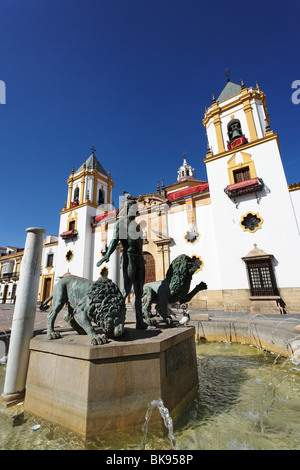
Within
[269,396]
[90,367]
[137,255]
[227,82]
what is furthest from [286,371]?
[227,82]

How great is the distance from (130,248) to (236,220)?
11.0 metres

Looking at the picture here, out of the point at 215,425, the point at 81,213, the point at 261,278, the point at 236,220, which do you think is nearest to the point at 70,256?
the point at 81,213

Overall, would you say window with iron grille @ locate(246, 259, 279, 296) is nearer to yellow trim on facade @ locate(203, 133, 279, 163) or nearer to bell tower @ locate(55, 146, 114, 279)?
yellow trim on facade @ locate(203, 133, 279, 163)

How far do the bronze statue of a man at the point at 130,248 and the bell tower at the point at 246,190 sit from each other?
9.91 m

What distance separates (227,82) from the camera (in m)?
17.9

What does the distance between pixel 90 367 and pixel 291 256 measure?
466 inches

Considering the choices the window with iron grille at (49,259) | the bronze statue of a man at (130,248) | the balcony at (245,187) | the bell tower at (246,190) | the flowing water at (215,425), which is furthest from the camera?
the window with iron grille at (49,259)

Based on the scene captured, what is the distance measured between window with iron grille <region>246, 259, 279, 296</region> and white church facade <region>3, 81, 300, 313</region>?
1.9 inches

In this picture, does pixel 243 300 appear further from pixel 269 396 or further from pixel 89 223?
pixel 89 223

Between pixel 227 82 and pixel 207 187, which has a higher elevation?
pixel 227 82

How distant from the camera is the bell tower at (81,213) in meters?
20.5

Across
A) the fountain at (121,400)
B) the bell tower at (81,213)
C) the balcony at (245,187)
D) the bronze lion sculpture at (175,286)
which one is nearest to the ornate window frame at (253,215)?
the balcony at (245,187)

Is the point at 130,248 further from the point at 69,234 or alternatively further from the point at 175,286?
the point at 69,234

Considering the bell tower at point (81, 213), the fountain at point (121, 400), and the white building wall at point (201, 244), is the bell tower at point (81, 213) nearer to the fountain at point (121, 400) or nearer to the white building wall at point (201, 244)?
the white building wall at point (201, 244)
